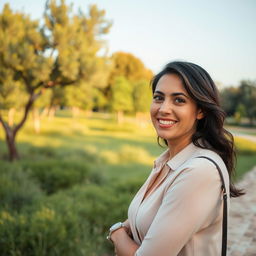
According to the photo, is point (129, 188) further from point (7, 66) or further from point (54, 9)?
point (54, 9)

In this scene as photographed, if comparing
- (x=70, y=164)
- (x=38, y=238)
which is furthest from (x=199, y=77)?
(x=70, y=164)

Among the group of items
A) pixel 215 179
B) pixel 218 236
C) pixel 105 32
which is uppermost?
pixel 105 32

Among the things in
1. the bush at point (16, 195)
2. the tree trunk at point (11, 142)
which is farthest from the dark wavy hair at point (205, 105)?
the tree trunk at point (11, 142)

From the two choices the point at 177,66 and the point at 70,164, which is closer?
the point at 177,66

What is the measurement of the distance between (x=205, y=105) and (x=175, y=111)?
17cm

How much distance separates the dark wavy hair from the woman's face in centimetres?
3

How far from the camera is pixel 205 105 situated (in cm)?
152

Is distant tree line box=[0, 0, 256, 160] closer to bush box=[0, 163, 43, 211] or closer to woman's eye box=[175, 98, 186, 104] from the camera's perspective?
bush box=[0, 163, 43, 211]

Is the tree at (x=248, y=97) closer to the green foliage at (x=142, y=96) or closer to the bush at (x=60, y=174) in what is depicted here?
the green foliage at (x=142, y=96)

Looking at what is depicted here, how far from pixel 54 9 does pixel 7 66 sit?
2.90 m

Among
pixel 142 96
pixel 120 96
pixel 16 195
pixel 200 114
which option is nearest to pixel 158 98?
pixel 200 114

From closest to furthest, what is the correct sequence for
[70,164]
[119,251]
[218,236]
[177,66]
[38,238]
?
[218,236] < [177,66] < [119,251] < [38,238] < [70,164]

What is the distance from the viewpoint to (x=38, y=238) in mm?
3574

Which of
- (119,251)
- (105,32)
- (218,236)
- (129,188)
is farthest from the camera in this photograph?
(105,32)
